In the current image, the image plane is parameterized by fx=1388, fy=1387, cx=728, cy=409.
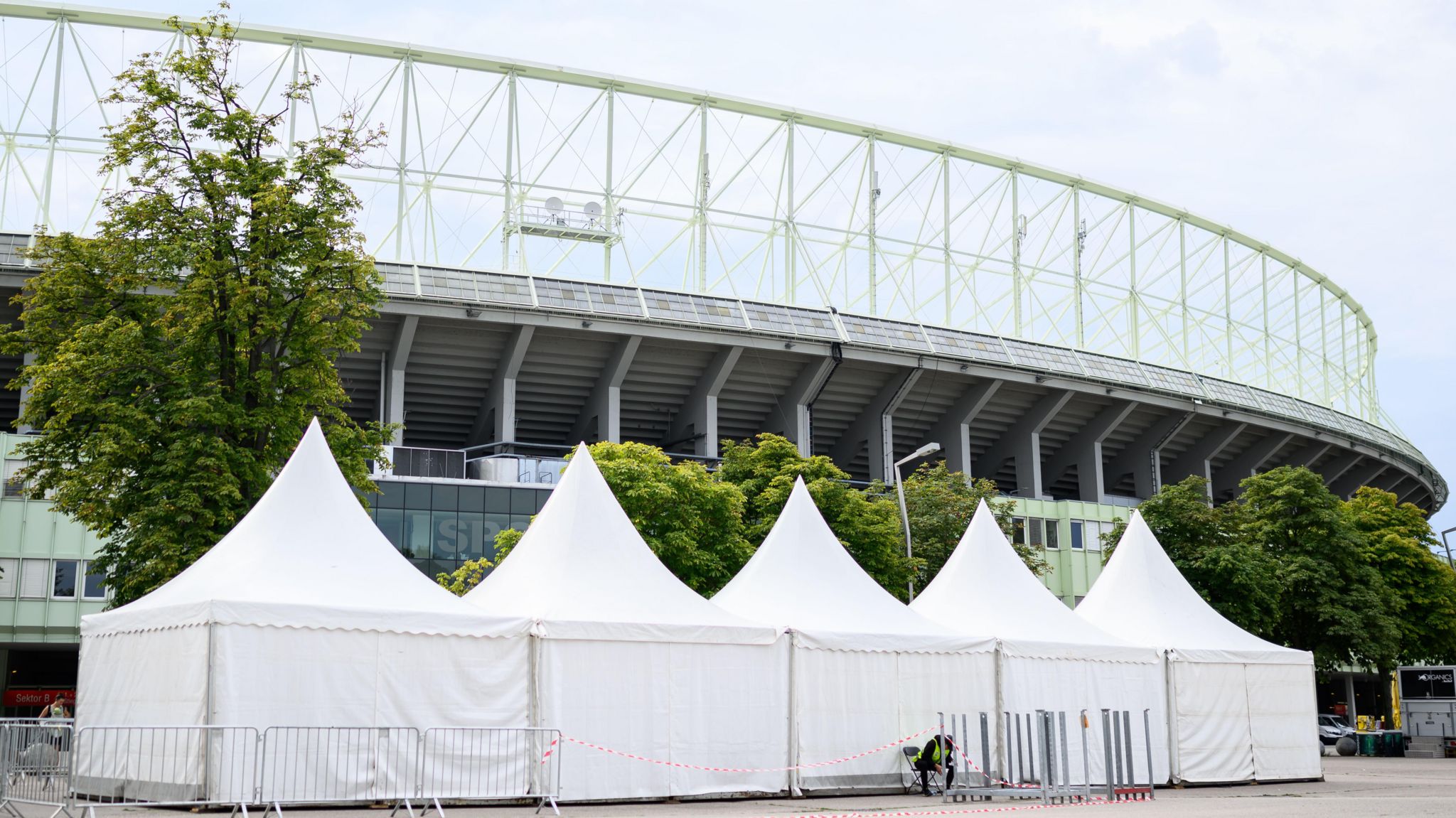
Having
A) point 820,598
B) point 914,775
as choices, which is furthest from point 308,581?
point 914,775

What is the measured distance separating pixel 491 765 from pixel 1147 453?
51888 millimetres

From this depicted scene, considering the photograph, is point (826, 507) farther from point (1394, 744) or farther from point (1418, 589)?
point (1418, 589)

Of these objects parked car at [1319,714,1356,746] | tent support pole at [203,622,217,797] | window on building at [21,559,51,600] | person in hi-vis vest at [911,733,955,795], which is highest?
window on building at [21,559,51,600]

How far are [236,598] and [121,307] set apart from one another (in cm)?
818

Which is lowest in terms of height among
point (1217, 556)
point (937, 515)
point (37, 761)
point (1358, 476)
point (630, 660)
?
point (37, 761)

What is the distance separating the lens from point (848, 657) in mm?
20391

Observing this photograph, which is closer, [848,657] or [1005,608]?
[848,657]

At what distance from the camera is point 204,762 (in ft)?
48.7

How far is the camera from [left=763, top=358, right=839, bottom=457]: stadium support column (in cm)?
5209

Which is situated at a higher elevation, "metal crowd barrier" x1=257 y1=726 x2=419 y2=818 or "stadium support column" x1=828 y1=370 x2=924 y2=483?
"stadium support column" x1=828 y1=370 x2=924 y2=483

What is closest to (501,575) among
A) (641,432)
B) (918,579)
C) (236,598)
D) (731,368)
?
(236,598)

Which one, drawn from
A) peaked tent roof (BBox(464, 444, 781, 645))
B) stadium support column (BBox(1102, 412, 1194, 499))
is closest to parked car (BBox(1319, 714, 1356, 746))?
stadium support column (BBox(1102, 412, 1194, 499))

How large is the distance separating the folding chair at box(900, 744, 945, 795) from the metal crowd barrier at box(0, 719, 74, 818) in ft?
37.5

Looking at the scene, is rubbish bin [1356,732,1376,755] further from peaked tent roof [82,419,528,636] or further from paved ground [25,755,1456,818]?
peaked tent roof [82,419,528,636]
